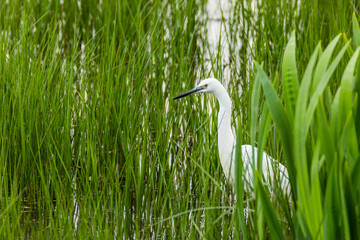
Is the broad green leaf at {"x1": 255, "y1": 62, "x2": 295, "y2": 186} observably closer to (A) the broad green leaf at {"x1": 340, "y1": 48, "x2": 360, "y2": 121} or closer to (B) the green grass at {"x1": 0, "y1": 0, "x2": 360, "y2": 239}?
(B) the green grass at {"x1": 0, "y1": 0, "x2": 360, "y2": 239}

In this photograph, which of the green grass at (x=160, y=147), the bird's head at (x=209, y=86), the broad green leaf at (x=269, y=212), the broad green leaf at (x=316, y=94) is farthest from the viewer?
the bird's head at (x=209, y=86)

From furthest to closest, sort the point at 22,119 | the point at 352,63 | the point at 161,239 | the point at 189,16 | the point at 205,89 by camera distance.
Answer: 1. the point at 189,16
2. the point at 205,89
3. the point at 22,119
4. the point at 161,239
5. the point at 352,63

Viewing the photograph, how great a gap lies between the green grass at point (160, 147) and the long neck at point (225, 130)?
51 mm

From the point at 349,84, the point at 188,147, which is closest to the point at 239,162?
the point at 349,84

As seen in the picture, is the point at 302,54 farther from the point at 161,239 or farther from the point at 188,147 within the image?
the point at 161,239

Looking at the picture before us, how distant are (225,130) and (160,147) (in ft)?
1.20

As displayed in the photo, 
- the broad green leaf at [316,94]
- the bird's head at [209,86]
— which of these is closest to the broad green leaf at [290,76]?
the broad green leaf at [316,94]

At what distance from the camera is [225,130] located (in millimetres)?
3432

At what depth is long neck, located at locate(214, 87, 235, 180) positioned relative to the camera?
3402mm

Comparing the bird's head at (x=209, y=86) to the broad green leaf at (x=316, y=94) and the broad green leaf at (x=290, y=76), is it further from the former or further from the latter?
the broad green leaf at (x=316, y=94)

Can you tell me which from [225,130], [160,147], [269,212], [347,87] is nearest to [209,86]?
[225,130]

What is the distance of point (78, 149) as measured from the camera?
11.8 ft

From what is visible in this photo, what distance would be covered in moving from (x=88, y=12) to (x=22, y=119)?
287 cm

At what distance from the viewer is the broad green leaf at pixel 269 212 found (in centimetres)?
193
